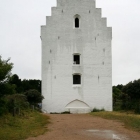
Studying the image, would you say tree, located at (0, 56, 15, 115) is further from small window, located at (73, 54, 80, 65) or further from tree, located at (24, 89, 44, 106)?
small window, located at (73, 54, 80, 65)

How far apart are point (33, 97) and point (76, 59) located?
23.5ft

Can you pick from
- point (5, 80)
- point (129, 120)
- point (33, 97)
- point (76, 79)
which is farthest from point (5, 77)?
point (76, 79)

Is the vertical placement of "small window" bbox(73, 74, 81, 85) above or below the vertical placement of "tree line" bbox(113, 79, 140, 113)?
above

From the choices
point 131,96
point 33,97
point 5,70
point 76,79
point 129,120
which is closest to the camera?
point 5,70

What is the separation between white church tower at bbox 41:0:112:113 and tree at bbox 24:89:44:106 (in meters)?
2.07

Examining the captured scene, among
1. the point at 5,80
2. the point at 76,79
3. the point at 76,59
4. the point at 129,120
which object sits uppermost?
the point at 76,59

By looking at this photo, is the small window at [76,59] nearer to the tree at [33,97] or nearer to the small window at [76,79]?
the small window at [76,79]

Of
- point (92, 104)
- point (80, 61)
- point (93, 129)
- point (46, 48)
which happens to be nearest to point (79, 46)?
point (80, 61)

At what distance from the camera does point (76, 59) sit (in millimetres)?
34438

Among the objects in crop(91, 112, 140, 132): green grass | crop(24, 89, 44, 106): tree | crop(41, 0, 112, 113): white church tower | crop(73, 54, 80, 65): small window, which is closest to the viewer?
crop(91, 112, 140, 132): green grass

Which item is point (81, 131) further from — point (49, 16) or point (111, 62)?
point (49, 16)

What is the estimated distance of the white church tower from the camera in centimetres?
3312

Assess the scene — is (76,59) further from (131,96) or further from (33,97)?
(131,96)

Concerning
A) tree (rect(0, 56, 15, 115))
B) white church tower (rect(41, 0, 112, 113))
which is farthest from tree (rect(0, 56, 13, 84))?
white church tower (rect(41, 0, 112, 113))
